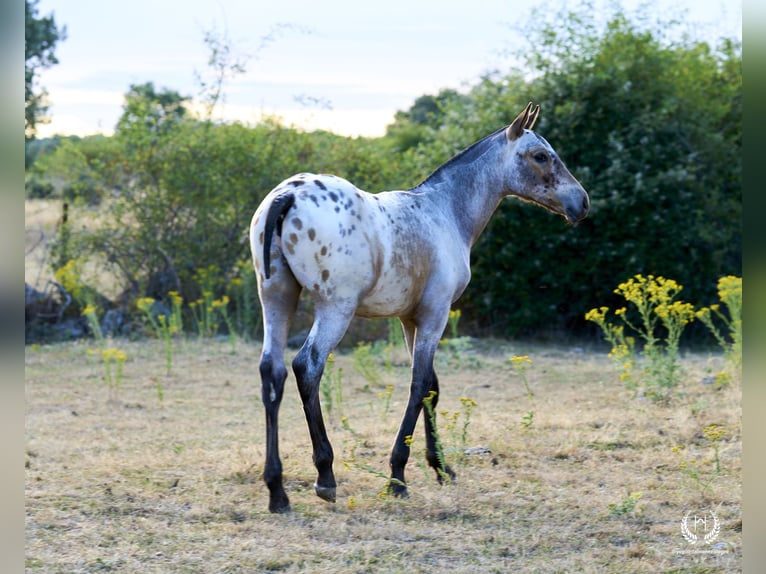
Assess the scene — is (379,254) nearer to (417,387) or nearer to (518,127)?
(417,387)

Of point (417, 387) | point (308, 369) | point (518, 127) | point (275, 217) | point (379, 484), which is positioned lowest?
point (379, 484)

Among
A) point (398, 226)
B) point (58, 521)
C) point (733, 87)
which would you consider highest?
point (733, 87)

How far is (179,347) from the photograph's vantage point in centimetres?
977

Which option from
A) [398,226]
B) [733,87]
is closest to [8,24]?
[398,226]

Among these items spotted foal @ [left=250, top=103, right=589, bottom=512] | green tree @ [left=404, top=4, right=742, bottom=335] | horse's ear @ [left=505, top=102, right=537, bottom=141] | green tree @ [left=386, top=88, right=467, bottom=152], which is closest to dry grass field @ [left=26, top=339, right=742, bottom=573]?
spotted foal @ [left=250, top=103, right=589, bottom=512]

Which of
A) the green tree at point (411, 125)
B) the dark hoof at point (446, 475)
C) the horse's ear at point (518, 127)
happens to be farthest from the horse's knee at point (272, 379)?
the green tree at point (411, 125)

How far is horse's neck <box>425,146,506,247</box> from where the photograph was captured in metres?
5.19

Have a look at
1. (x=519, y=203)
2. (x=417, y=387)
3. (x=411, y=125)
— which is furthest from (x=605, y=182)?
(x=411, y=125)

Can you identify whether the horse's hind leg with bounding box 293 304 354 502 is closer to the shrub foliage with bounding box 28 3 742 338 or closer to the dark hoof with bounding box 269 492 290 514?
the dark hoof with bounding box 269 492 290 514

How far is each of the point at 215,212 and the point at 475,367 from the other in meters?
3.81

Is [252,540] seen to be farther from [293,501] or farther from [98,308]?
[98,308]

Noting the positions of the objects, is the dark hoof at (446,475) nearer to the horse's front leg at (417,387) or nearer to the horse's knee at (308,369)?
the horse's front leg at (417,387)

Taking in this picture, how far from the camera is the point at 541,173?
5.19 metres

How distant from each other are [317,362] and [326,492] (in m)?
0.70
